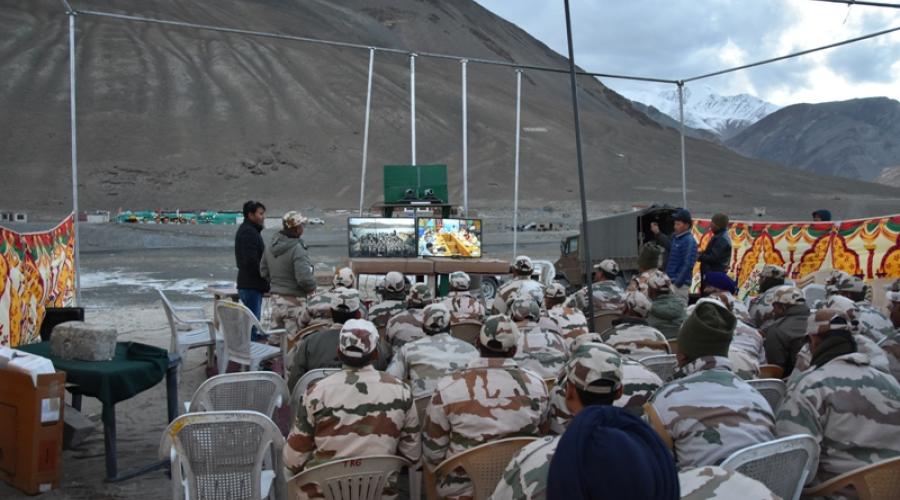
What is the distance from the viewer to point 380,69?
87062 mm

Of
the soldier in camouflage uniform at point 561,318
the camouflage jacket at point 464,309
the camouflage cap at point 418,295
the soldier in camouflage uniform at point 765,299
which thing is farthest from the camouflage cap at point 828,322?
the camouflage jacket at point 464,309

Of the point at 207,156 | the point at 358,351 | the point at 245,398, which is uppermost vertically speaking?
the point at 207,156

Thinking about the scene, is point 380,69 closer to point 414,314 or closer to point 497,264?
point 497,264

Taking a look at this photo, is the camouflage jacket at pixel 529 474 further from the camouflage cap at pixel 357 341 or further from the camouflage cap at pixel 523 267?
the camouflage cap at pixel 523 267

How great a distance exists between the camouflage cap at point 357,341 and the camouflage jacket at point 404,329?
2.25 meters

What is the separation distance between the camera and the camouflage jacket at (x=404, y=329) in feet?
20.2

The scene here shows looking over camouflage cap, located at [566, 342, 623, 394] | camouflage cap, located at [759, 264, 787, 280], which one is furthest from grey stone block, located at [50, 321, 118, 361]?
camouflage cap, located at [759, 264, 787, 280]

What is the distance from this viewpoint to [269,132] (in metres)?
69.6

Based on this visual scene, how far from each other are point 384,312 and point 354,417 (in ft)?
11.0

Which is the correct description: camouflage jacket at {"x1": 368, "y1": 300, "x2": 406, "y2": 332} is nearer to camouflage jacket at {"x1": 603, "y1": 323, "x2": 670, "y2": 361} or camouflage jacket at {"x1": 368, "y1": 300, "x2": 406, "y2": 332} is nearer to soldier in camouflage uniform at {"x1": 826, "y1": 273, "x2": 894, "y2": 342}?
camouflage jacket at {"x1": 603, "y1": 323, "x2": 670, "y2": 361}

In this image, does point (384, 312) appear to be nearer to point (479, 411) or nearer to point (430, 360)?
point (430, 360)

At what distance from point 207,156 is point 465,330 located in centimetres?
6103

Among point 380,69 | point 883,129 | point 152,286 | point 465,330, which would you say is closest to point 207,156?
point 380,69

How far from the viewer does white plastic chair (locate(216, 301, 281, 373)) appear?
7.31 meters
